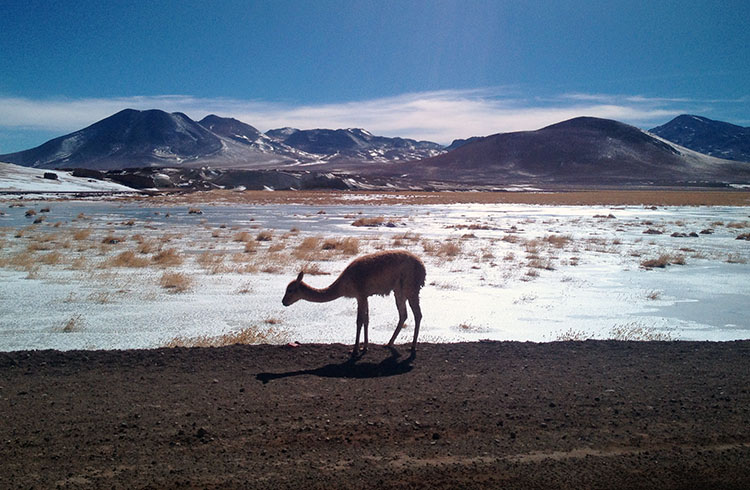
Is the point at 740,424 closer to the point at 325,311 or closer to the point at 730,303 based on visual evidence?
the point at 325,311

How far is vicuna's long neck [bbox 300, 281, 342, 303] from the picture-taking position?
27.3 ft

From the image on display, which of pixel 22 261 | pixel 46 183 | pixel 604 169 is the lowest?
pixel 22 261

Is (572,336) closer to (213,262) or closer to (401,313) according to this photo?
(401,313)

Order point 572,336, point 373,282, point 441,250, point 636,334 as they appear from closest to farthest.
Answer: point 373,282 < point 572,336 < point 636,334 < point 441,250

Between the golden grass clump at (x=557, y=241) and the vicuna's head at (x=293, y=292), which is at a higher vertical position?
the vicuna's head at (x=293, y=292)

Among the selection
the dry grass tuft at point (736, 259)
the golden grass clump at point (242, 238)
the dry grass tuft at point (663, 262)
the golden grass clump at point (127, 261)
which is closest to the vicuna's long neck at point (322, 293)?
the golden grass clump at point (127, 261)

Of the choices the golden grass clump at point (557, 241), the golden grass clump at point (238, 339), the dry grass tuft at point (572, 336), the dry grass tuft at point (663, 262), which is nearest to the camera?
the golden grass clump at point (238, 339)

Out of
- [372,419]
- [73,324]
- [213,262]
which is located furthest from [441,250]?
[372,419]

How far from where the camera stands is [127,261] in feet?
57.5

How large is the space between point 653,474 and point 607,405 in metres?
1.45

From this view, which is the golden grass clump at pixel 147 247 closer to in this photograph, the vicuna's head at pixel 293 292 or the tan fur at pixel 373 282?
the vicuna's head at pixel 293 292

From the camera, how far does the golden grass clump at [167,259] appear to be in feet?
57.6

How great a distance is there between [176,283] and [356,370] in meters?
8.28

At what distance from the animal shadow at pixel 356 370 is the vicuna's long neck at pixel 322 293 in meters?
1.08
